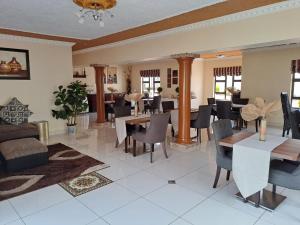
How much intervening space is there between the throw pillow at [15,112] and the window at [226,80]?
7955 millimetres

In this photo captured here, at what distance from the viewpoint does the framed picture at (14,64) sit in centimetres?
528

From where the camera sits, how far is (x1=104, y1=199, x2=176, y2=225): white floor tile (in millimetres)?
2350

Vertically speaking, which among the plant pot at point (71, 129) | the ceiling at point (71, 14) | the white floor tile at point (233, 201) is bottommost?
A: the white floor tile at point (233, 201)

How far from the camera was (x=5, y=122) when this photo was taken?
5020mm

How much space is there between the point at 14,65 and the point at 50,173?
3.33m

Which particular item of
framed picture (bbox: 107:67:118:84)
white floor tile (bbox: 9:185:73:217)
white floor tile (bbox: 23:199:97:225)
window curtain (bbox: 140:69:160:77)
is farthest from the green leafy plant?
framed picture (bbox: 107:67:118:84)

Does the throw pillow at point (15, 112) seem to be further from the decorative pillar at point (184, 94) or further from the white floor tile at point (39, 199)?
the decorative pillar at point (184, 94)

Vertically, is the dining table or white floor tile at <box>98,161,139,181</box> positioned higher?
the dining table

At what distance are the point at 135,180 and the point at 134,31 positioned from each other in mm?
3077

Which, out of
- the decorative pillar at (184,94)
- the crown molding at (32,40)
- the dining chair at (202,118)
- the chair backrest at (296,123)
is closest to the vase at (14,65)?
the crown molding at (32,40)

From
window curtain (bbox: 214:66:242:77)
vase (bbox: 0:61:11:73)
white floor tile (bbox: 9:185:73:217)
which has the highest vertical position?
window curtain (bbox: 214:66:242:77)

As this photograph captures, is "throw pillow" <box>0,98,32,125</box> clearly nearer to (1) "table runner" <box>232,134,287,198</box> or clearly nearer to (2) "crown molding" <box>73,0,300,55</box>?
(2) "crown molding" <box>73,0,300,55</box>

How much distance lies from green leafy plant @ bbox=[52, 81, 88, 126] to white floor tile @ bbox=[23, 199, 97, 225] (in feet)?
12.7

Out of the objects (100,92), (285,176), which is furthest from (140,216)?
(100,92)
